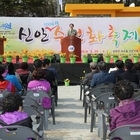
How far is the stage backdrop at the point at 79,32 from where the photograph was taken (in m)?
15.8

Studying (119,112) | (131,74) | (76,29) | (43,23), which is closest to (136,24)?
(76,29)

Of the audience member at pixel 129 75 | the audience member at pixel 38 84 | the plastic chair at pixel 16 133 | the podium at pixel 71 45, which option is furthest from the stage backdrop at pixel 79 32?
the plastic chair at pixel 16 133

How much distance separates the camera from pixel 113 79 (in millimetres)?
6789

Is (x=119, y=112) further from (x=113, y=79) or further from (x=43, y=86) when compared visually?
(x=113, y=79)

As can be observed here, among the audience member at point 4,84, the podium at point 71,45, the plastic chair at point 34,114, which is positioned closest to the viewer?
the plastic chair at point 34,114

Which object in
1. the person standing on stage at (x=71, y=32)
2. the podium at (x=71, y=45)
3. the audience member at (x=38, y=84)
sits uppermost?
the person standing on stage at (x=71, y=32)

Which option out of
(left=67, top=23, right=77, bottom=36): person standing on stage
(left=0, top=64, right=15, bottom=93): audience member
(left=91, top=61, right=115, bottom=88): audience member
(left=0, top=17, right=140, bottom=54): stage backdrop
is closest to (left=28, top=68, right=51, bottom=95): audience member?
(left=0, top=64, right=15, bottom=93): audience member

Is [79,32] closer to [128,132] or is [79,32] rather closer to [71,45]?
[71,45]

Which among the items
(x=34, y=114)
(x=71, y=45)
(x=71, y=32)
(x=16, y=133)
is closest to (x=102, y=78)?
(x=34, y=114)

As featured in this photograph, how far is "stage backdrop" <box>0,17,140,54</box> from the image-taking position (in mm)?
15789

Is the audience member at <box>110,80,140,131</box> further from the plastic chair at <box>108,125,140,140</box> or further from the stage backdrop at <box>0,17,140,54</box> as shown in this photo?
the stage backdrop at <box>0,17,140,54</box>

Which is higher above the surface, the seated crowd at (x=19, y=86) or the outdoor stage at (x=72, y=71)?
the seated crowd at (x=19, y=86)

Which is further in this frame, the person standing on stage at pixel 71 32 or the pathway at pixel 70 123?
the person standing on stage at pixel 71 32

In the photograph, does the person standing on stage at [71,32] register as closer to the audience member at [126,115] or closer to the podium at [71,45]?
the podium at [71,45]
